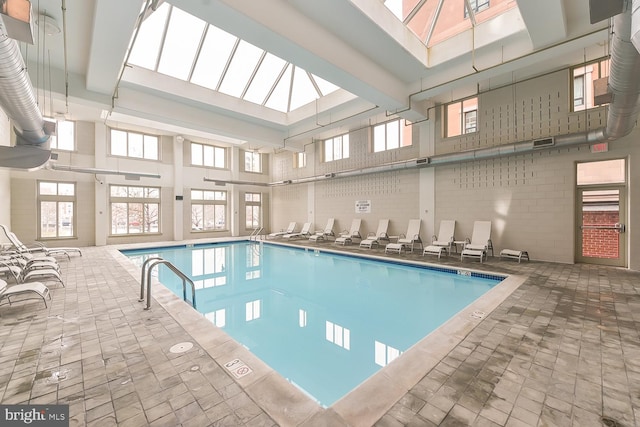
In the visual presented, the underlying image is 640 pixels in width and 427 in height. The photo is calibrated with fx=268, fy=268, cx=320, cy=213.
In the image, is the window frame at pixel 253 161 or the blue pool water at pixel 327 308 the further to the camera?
the window frame at pixel 253 161

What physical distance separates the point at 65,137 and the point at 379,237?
11.2 m

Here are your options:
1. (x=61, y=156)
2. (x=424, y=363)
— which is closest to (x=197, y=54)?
(x=61, y=156)

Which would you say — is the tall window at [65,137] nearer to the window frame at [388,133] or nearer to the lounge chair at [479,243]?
the window frame at [388,133]

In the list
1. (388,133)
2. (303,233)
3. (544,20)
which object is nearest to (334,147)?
(388,133)

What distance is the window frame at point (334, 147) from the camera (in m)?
10.7

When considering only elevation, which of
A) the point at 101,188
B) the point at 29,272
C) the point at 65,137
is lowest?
the point at 29,272

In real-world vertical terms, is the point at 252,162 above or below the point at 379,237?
above

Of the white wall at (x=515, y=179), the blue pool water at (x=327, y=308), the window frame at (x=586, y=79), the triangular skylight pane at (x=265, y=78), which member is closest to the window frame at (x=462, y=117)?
the white wall at (x=515, y=179)

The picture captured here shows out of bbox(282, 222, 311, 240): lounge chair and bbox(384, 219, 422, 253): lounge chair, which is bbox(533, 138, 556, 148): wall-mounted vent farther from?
bbox(282, 222, 311, 240): lounge chair

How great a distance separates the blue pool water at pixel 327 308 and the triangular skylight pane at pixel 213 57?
16.4ft

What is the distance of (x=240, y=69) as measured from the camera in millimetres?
7094

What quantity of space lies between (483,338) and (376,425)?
160 cm

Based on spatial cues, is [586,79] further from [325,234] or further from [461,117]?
[325,234]

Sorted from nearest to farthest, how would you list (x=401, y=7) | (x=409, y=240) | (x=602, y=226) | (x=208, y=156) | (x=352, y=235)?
(x=401, y=7), (x=602, y=226), (x=409, y=240), (x=352, y=235), (x=208, y=156)
